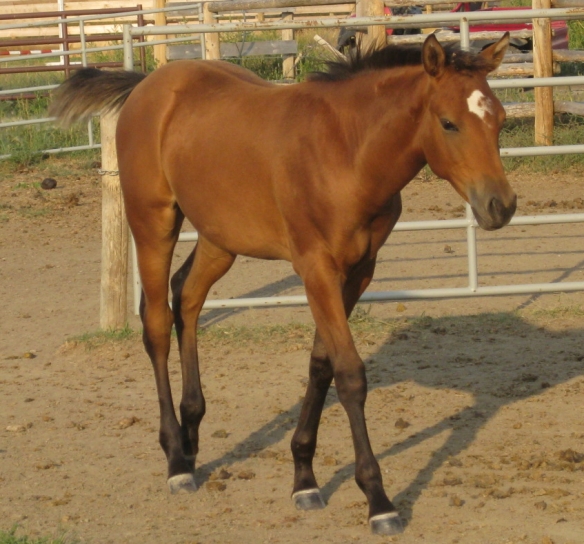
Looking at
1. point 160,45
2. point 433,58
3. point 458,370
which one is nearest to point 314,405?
point 433,58

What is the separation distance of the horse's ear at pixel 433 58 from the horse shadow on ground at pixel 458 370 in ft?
Answer: 5.31

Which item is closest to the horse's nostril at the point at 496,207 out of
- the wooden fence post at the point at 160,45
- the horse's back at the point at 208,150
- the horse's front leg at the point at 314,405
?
the horse's front leg at the point at 314,405

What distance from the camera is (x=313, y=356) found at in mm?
3918

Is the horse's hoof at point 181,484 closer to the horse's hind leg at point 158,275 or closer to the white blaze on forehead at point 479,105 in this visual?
the horse's hind leg at point 158,275

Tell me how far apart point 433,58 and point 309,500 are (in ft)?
5.56

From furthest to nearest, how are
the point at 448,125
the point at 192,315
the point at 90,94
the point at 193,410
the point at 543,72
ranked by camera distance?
1. the point at 543,72
2. the point at 90,94
3. the point at 192,315
4. the point at 193,410
5. the point at 448,125

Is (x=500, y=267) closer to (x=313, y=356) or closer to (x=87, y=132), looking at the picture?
(x=313, y=356)

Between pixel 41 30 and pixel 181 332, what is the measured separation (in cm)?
2328

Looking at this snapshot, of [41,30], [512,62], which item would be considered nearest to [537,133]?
[512,62]

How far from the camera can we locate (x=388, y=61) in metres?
3.68

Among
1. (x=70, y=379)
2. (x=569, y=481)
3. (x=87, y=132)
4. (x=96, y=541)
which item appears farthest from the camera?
(x=87, y=132)

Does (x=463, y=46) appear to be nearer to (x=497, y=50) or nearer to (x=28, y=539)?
(x=497, y=50)

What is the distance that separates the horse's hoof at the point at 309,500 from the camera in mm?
3736

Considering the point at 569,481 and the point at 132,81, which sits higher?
the point at 132,81
